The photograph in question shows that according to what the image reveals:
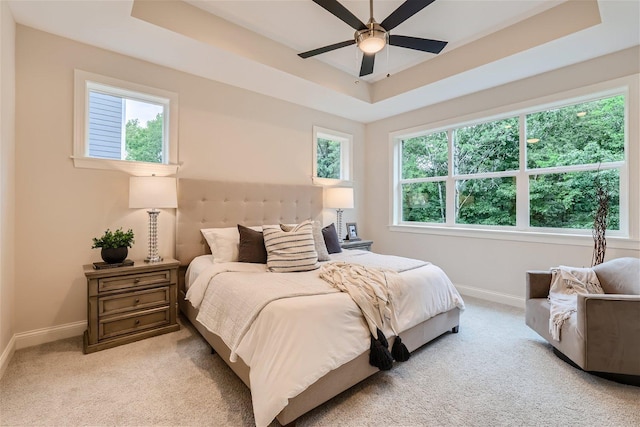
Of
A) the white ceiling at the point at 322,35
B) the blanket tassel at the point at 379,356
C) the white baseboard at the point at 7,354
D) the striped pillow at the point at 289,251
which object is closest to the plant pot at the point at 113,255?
the white baseboard at the point at 7,354

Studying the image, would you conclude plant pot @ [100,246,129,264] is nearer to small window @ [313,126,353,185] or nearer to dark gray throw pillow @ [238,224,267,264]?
dark gray throw pillow @ [238,224,267,264]

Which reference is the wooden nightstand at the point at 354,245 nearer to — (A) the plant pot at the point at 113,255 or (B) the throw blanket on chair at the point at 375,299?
(B) the throw blanket on chair at the point at 375,299

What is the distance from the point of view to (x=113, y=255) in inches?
100

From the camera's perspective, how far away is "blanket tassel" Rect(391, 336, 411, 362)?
2.06m

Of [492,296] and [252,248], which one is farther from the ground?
[252,248]

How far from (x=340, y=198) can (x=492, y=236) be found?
6.81 feet

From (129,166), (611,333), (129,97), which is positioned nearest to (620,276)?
(611,333)

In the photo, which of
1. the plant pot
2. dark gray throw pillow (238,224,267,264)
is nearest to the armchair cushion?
dark gray throw pillow (238,224,267,264)

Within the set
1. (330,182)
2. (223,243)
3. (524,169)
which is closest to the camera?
(223,243)

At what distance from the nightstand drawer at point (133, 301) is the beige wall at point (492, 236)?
3.45m

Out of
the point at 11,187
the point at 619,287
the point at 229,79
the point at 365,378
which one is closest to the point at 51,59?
the point at 11,187

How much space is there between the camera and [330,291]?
6.51 feet

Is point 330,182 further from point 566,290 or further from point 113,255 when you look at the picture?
point 566,290

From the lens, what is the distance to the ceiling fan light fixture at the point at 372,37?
2168 mm
